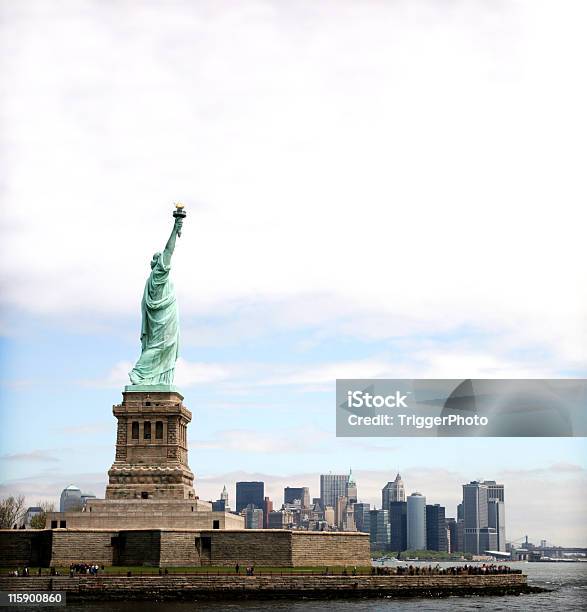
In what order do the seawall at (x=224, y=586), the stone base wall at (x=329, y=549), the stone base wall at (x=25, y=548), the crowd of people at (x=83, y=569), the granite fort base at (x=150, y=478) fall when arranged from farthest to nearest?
the granite fort base at (x=150, y=478) < the stone base wall at (x=329, y=549) < the stone base wall at (x=25, y=548) < the crowd of people at (x=83, y=569) < the seawall at (x=224, y=586)

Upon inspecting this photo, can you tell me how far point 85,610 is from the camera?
47.9 metres

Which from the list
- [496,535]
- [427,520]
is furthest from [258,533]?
[427,520]

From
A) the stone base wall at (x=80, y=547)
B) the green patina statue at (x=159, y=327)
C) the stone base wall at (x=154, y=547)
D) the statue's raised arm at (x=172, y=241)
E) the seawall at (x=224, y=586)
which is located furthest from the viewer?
the green patina statue at (x=159, y=327)

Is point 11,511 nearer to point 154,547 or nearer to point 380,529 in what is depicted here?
point 154,547

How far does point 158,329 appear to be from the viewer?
67312 mm

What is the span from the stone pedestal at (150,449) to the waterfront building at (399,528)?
65793 mm

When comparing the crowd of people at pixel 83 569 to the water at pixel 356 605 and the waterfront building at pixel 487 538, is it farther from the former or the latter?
the waterfront building at pixel 487 538

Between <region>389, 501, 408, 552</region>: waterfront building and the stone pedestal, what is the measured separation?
65793 millimetres

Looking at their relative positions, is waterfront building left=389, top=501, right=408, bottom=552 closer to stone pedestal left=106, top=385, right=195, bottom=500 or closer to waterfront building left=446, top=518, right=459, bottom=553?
waterfront building left=446, top=518, right=459, bottom=553

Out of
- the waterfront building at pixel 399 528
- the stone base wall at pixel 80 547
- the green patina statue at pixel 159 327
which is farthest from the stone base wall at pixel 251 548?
the waterfront building at pixel 399 528

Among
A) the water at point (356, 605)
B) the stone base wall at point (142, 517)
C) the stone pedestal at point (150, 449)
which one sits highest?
the stone pedestal at point (150, 449)

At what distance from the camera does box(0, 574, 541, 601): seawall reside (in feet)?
173

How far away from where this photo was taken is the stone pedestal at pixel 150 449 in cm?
6312

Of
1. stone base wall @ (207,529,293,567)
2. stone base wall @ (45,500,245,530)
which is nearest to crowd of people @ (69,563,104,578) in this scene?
stone base wall @ (45,500,245,530)
